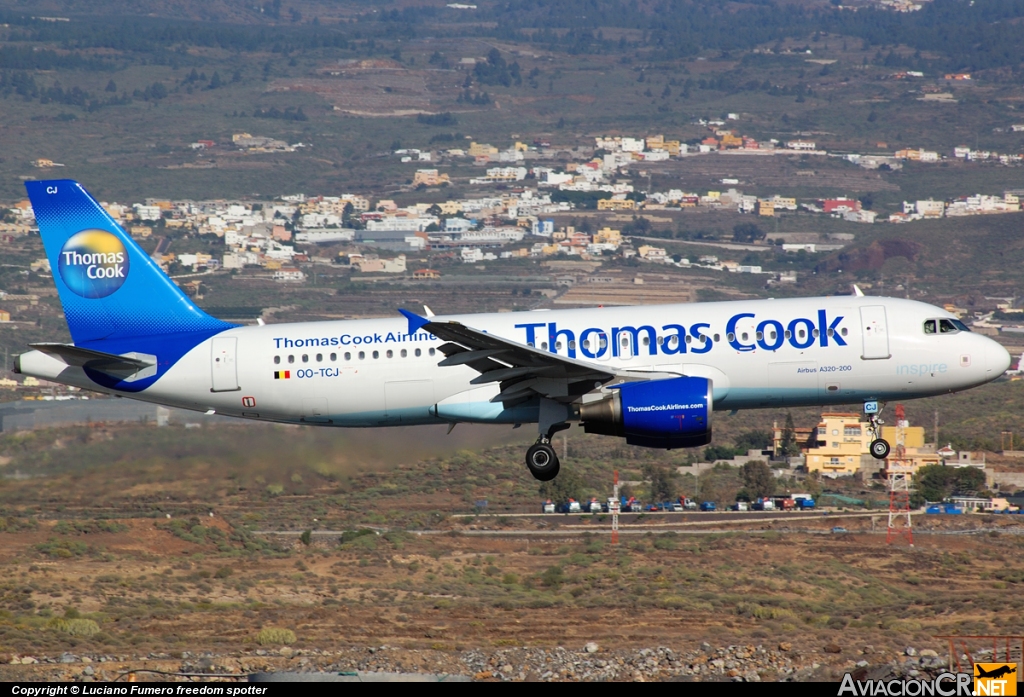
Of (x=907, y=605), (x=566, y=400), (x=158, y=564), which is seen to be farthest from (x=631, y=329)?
(x=158, y=564)

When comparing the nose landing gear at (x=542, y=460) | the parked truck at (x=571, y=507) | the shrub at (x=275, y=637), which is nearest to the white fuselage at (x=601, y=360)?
the nose landing gear at (x=542, y=460)

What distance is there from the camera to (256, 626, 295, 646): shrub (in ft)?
157

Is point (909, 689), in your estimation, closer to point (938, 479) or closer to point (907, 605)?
point (907, 605)

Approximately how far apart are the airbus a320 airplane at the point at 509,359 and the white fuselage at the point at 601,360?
0.04 metres

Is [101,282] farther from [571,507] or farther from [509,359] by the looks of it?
[571,507]

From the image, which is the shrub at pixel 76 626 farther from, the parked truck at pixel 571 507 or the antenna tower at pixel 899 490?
the antenna tower at pixel 899 490

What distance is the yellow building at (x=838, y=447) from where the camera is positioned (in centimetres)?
9538

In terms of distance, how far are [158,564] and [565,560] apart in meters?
19.3

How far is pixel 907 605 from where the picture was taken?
190 feet

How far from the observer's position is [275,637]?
158ft

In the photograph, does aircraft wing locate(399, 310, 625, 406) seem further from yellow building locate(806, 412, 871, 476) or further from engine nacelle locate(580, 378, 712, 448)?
yellow building locate(806, 412, 871, 476)

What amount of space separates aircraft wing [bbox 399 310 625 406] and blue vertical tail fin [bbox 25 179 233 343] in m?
7.94

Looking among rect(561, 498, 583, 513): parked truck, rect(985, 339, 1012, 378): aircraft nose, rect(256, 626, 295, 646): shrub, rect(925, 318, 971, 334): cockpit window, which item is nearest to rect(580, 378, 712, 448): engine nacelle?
rect(925, 318, 971, 334): cockpit window

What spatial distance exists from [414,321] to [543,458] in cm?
566
